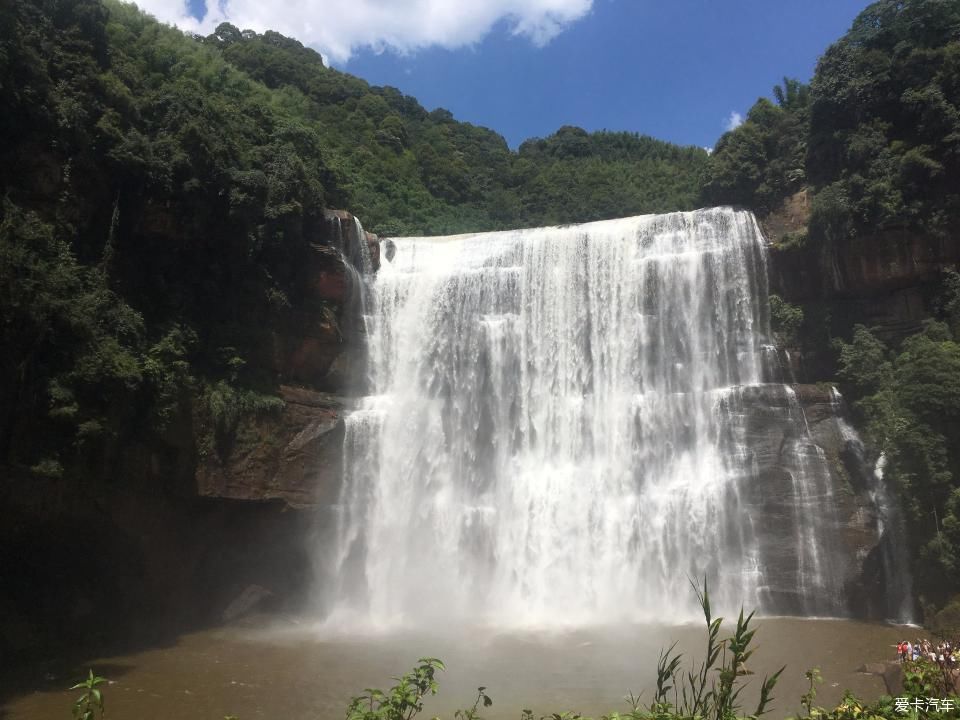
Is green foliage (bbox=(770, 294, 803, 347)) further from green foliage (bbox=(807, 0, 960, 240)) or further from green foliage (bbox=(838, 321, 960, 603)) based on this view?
green foliage (bbox=(838, 321, 960, 603))

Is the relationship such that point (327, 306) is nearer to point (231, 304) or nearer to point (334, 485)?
point (231, 304)

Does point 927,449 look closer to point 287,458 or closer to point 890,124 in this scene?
point 890,124

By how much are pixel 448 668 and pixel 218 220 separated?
48.5ft

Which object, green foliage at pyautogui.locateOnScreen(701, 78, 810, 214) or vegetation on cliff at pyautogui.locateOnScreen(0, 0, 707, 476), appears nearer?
vegetation on cliff at pyautogui.locateOnScreen(0, 0, 707, 476)

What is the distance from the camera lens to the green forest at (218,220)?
1636 centimetres

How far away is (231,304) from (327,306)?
10.3 ft

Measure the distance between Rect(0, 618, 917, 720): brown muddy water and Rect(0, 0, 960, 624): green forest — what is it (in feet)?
13.9

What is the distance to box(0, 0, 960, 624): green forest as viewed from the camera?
16359 mm

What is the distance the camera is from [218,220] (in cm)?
2212

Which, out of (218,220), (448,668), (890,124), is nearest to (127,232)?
(218,220)

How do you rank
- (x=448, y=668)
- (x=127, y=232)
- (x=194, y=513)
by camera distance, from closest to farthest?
(x=448, y=668), (x=194, y=513), (x=127, y=232)

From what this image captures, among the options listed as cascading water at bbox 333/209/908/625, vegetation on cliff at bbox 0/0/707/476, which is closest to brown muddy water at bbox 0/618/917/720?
cascading water at bbox 333/209/908/625

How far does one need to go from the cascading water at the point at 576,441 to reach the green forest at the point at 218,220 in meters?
2.52

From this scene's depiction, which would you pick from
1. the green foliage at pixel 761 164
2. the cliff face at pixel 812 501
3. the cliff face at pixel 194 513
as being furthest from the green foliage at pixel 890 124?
the cliff face at pixel 194 513
